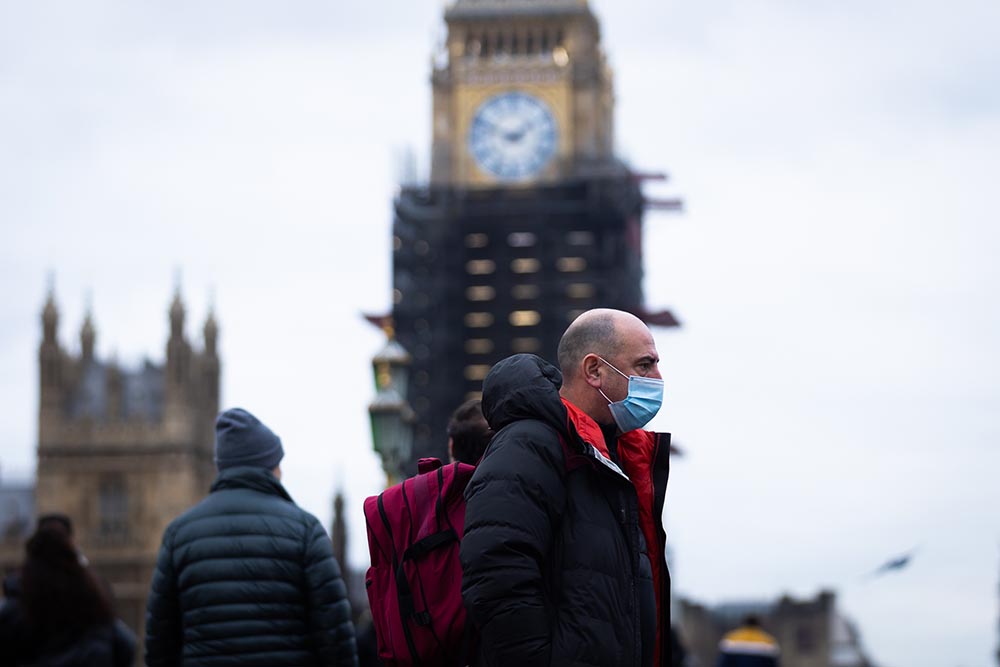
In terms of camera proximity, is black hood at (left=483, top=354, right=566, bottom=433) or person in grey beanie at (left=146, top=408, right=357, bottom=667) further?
person in grey beanie at (left=146, top=408, right=357, bottom=667)

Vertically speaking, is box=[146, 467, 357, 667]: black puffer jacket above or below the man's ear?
below

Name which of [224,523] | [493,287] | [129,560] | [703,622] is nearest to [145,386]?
[129,560]

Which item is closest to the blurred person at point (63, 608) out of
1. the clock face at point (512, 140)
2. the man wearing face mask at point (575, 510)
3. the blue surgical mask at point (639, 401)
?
the man wearing face mask at point (575, 510)

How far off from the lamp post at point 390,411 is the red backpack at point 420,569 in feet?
29.8

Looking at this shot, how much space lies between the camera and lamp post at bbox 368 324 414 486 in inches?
601

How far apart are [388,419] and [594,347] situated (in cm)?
966

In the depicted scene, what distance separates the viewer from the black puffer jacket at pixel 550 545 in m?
5.12

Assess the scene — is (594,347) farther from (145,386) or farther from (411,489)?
(145,386)

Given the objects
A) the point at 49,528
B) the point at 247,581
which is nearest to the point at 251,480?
the point at 247,581

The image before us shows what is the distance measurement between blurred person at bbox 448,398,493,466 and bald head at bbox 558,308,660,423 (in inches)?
40.6

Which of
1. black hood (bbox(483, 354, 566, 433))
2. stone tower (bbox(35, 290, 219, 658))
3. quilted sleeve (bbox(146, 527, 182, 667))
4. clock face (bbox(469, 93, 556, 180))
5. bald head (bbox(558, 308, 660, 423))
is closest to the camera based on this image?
black hood (bbox(483, 354, 566, 433))

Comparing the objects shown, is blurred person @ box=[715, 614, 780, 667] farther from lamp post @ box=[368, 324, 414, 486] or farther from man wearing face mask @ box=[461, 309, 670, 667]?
man wearing face mask @ box=[461, 309, 670, 667]

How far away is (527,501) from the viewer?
5.23 m

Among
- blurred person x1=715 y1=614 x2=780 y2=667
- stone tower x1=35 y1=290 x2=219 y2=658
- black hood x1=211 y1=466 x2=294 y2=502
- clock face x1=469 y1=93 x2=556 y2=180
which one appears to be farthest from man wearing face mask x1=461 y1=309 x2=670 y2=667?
clock face x1=469 y1=93 x2=556 y2=180
